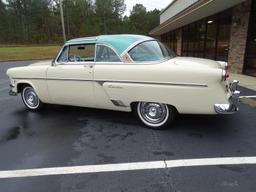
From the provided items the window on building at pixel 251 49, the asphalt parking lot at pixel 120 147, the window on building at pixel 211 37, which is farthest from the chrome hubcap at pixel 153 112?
the window on building at pixel 211 37

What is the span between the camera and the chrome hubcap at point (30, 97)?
233 inches

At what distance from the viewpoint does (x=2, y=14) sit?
6272 centimetres

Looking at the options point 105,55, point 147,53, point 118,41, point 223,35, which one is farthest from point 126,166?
point 223,35

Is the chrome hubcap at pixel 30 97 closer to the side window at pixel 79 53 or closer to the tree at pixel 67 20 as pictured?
the side window at pixel 79 53

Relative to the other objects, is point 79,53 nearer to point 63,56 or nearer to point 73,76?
point 63,56

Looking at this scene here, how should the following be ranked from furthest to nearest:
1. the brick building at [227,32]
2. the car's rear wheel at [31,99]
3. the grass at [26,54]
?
the grass at [26,54]
the brick building at [227,32]
the car's rear wheel at [31,99]

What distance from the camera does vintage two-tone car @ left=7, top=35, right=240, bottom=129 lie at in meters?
3.91

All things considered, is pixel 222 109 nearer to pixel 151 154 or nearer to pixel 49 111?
pixel 151 154

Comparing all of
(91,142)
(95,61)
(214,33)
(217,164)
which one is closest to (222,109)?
(217,164)

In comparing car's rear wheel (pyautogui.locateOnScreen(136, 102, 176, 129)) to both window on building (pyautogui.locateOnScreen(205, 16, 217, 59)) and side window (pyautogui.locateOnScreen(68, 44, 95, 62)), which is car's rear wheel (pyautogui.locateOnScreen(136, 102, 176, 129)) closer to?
side window (pyautogui.locateOnScreen(68, 44, 95, 62))

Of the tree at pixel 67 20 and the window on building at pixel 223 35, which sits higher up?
the tree at pixel 67 20

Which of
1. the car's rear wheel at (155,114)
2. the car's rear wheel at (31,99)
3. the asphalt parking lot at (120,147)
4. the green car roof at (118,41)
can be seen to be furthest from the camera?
the car's rear wheel at (31,99)

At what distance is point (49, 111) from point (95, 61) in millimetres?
1965

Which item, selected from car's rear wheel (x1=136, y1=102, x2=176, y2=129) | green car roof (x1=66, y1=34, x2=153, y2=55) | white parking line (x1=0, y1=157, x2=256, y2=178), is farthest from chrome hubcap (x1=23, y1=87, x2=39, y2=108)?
white parking line (x1=0, y1=157, x2=256, y2=178)
